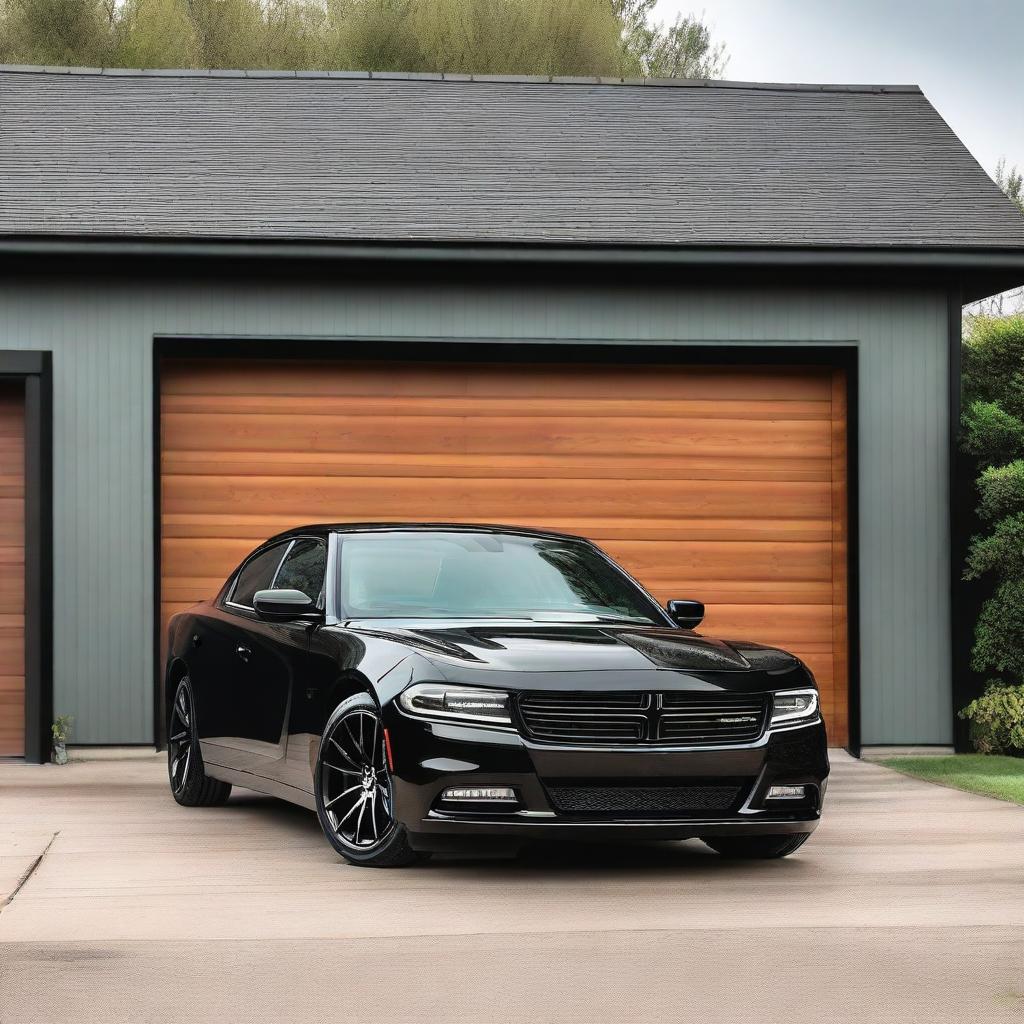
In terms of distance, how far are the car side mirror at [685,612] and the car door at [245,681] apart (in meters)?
1.92

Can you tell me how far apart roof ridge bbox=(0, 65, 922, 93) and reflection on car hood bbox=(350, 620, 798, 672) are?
9.03 m

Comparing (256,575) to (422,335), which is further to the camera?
(422,335)

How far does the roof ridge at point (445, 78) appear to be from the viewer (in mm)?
15594

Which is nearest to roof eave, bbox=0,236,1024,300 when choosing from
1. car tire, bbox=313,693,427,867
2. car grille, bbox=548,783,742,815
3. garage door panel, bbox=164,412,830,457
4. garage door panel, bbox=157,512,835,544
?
garage door panel, bbox=164,412,830,457

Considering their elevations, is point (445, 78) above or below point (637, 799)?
above

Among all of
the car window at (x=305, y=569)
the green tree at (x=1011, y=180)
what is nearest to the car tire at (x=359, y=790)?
the car window at (x=305, y=569)

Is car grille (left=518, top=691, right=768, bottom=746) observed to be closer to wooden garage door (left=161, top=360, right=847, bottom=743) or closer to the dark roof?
wooden garage door (left=161, top=360, right=847, bottom=743)

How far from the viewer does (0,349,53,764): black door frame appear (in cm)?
1176

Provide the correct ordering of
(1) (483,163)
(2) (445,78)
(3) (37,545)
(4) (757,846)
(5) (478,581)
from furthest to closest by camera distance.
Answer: (2) (445,78) → (1) (483,163) → (3) (37,545) → (5) (478,581) → (4) (757,846)

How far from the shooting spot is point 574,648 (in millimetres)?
7203

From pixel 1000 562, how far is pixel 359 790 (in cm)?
605

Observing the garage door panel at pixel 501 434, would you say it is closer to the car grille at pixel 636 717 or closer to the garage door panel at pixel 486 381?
the garage door panel at pixel 486 381

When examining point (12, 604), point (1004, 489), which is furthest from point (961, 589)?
point (12, 604)

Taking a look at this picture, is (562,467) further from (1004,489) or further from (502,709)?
(502,709)
